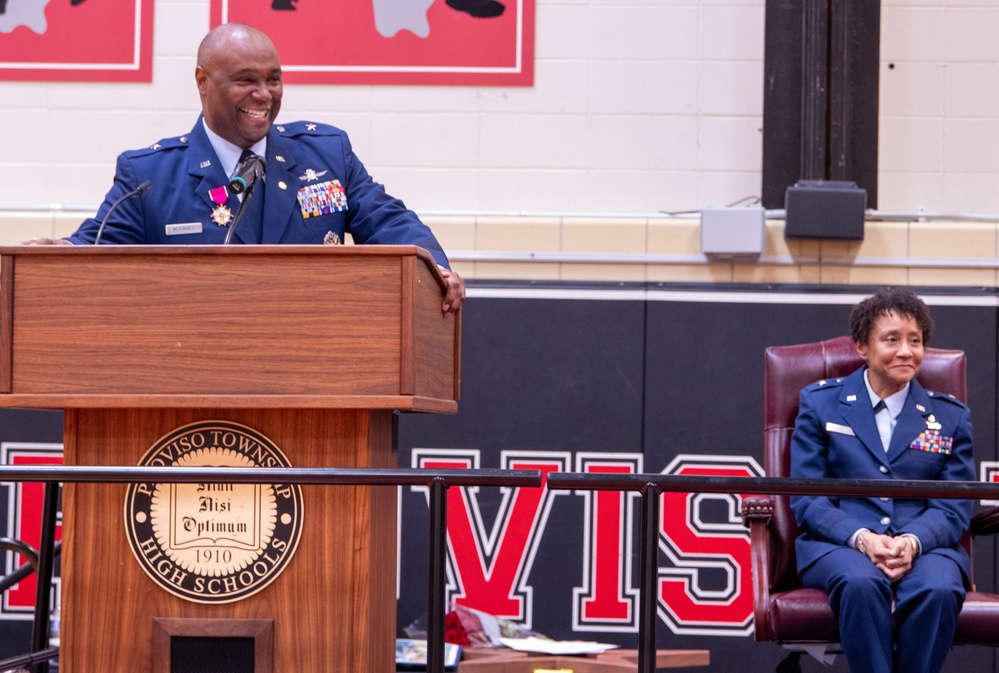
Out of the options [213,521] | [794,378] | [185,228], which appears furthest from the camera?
[794,378]

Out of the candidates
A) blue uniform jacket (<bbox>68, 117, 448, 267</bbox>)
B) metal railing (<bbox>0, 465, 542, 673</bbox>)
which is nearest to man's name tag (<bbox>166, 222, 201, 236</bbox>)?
blue uniform jacket (<bbox>68, 117, 448, 267</bbox>)

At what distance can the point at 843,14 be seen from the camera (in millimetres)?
3986

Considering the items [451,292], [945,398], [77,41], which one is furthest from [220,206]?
[77,41]

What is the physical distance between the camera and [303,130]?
248 centimetres

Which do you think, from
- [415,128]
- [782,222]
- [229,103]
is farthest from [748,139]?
[229,103]

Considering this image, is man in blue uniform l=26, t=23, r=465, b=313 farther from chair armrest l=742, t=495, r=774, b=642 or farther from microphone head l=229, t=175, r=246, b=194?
chair armrest l=742, t=495, r=774, b=642

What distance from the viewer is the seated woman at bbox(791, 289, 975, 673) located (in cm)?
279

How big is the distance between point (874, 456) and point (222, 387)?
1974 millimetres

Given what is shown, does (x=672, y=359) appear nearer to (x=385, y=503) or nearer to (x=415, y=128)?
(x=415, y=128)

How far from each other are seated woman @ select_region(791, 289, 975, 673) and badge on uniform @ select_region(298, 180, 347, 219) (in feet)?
4.78

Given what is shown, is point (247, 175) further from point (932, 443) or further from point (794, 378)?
point (932, 443)

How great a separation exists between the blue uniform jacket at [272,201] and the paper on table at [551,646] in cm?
166

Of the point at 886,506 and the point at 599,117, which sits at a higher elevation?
the point at 599,117

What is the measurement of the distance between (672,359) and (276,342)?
2.43m
